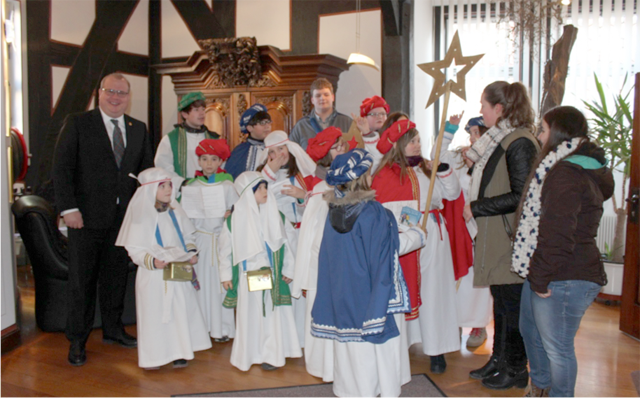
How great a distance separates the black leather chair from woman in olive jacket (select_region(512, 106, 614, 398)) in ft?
10.9

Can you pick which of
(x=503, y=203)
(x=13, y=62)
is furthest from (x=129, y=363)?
(x=13, y=62)

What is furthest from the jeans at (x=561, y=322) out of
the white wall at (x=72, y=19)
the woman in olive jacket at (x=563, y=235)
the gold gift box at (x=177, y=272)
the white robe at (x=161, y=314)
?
the white wall at (x=72, y=19)

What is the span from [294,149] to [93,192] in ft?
4.41

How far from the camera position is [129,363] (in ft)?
11.4

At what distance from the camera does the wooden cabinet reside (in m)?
6.26

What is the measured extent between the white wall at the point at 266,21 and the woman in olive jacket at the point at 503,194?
4646 millimetres

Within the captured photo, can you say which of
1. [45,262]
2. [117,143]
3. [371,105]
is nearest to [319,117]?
[371,105]

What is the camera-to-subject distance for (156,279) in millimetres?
3299

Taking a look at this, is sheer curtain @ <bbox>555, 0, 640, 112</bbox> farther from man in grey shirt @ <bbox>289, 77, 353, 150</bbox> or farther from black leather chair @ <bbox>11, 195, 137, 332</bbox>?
black leather chair @ <bbox>11, 195, 137, 332</bbox>

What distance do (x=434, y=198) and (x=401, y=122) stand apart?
53 cm

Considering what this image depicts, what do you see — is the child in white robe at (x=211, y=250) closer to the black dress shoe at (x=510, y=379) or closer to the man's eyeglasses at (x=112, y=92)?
the man's eyeglasses at (x=112, y=92)

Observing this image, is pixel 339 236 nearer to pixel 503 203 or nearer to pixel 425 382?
pixel 503 203

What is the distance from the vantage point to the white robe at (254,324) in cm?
328

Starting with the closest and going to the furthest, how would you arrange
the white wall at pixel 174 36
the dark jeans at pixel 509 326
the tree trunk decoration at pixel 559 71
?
the dark jeans at pixel 509 326 → the tree trunk decoration at pixel 559 71 → the white wall at pixel 174 36
